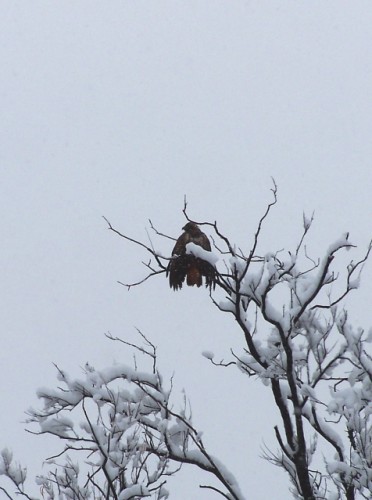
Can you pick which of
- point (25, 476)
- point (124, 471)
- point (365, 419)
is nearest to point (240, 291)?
point (365, 419)

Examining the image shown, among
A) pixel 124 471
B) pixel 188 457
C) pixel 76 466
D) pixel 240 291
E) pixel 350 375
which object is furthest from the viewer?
pixel 76 466

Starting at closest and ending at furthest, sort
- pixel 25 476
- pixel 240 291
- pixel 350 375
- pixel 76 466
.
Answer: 1. pixel 240 291
2. pixel 350 375
3. pixel 25 476
4. pixel 76 466

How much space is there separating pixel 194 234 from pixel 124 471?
3372 mm

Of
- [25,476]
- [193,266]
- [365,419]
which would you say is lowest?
[25,476]

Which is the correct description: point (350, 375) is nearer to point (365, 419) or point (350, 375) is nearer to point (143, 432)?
point (365, 419)

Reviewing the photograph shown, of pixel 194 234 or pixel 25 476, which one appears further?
pixel 25 476

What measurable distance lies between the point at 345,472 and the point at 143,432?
7.39 ft

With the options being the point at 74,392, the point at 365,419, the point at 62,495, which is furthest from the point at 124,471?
the point at 365,419


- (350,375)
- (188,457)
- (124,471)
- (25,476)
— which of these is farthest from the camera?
(25,476)

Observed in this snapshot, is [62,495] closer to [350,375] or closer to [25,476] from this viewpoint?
[25,476]

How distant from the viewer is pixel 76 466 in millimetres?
9797

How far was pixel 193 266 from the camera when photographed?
648cm

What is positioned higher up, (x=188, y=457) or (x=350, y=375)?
(x=350, y=375)

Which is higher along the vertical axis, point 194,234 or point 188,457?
point 194,234
